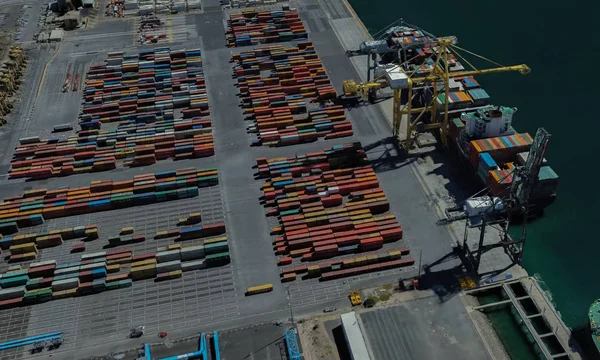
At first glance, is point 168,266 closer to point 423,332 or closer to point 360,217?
point 360,217

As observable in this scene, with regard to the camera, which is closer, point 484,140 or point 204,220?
point 204,220

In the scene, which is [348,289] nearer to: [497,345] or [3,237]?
[497,345]

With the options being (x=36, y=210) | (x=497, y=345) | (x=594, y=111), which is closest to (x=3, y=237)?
(x=36, y=210)

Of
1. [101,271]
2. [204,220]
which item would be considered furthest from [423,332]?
[101,271]

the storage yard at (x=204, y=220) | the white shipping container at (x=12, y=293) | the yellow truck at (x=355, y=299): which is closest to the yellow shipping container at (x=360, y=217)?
the storage yard at (x=204, y=220)

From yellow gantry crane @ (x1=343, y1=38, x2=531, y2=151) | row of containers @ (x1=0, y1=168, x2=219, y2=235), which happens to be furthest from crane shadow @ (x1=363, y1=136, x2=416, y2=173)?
row of containers @ (x1=0, y1=168, x2=219, y2=235)
